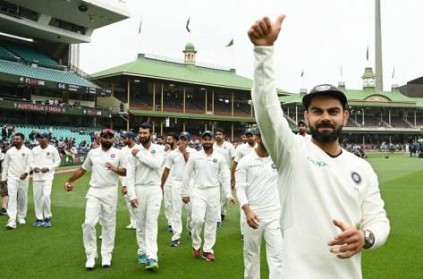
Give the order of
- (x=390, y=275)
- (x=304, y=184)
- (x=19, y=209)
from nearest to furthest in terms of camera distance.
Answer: (x=304, y=184) → (x=390, y=275) → (x=19, y=209)

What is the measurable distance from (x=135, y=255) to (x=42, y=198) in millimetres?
3987

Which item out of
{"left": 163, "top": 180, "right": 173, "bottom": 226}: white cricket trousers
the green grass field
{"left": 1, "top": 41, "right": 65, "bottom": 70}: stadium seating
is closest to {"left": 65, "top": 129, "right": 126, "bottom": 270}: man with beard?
the green grass field

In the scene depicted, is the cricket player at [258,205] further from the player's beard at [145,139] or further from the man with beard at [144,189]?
the player's beard at [145,139]

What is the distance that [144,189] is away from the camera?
24.5 feet

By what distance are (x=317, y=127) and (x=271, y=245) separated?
11.3ft

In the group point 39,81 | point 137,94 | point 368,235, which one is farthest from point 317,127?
point 137,94

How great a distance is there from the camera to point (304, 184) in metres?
2.53

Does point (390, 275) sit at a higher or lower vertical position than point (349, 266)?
lower

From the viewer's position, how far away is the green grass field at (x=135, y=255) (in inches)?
270

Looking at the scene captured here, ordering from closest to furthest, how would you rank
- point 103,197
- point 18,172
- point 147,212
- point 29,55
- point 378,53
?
1. point 147,212
2. point 103,197
3. point 18,172
4. point 29,55
5. point 378,53

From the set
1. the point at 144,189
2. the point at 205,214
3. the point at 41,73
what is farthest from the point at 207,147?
the point at 41,73

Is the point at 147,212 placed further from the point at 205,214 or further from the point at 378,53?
the point at 378,53

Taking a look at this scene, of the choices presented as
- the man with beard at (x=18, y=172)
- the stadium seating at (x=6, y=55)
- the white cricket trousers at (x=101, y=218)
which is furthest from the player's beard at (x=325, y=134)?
the stadium seating at (x=6, y=55)

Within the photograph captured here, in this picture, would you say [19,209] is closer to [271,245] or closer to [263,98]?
[271,245]
